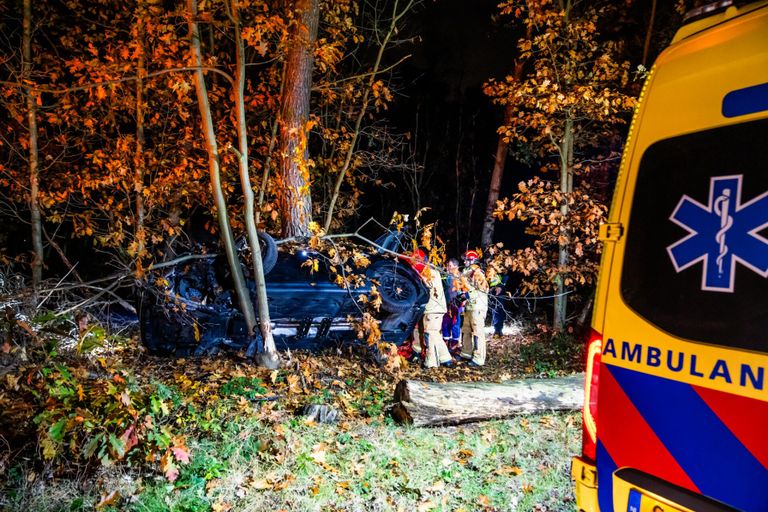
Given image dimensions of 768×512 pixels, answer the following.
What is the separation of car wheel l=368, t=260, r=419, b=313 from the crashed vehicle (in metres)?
0.02

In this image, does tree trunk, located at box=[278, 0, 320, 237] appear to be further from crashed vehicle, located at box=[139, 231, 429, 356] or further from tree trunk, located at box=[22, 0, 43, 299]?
tree trunk, located at box=[22, 0, 43, 299]

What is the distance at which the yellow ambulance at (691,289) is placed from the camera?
1.68 m

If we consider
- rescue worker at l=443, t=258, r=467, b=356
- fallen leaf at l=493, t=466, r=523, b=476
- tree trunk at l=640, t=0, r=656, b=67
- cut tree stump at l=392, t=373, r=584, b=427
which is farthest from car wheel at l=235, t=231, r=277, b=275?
tree trunk at l=640, t=0, r=656, b=67

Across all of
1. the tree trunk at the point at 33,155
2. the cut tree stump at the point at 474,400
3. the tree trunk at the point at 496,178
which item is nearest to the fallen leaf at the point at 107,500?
the cut tree stump at the point at 474,400

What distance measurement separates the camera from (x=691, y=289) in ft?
6.00

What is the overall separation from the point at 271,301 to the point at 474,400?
→ 329 cm

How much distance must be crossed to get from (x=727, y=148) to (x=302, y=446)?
371 centimetres

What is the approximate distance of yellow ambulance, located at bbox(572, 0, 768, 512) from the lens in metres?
1.68

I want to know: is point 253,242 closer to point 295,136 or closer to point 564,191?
point 295,136

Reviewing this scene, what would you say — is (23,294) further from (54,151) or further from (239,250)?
(54,151)

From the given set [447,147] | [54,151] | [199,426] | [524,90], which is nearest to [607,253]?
[199,426]

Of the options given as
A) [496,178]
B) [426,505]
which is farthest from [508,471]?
[496,178]

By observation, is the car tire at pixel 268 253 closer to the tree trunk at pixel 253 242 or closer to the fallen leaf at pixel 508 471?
the tree trunk at pixel 253 242

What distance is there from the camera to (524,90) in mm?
9016
